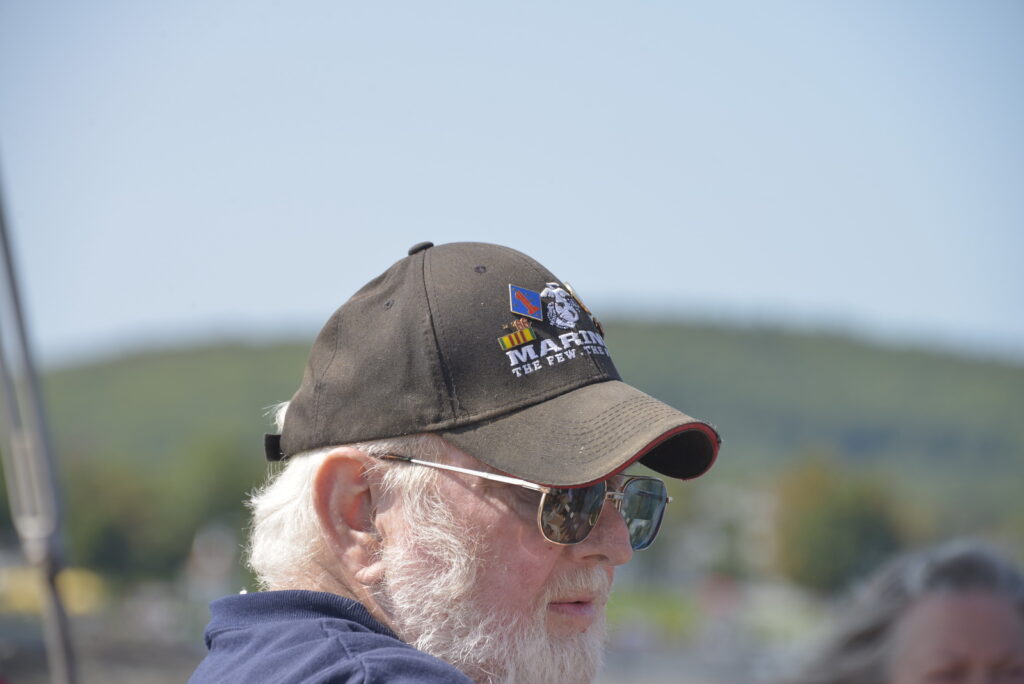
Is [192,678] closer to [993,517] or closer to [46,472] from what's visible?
[46,472]

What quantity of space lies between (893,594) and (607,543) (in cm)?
200

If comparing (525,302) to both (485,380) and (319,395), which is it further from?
(319,395)

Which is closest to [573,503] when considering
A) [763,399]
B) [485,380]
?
[485,380]

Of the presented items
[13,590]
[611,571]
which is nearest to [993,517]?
[13,590]

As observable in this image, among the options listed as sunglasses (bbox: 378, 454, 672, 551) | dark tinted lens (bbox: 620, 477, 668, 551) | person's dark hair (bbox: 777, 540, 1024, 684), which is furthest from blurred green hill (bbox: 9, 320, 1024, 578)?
sunglasses (bbox: 378, 454, 672, 551)

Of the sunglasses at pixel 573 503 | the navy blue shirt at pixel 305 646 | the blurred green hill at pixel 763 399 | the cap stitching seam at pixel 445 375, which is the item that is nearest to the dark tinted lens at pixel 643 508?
the sunglasses at pixel 573 503

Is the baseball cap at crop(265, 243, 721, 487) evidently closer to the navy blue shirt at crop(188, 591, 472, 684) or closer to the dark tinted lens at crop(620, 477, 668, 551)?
the dark tinted lens at crop(620, 477, 668, 551)

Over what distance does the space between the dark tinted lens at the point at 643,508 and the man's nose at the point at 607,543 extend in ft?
0.12

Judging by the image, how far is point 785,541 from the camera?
3383 inches

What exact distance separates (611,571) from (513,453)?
1.44 feet

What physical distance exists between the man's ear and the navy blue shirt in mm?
177

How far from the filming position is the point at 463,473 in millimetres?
1915

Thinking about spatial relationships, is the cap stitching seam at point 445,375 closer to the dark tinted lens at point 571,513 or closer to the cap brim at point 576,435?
the cap brim at point 576,435

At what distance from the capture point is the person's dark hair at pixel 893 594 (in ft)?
11.5
